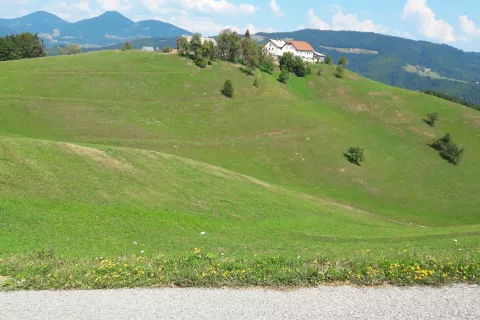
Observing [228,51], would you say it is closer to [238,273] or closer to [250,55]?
[250,55]

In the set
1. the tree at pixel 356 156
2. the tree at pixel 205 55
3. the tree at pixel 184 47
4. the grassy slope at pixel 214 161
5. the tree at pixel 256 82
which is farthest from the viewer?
the tree at pixel 184 47

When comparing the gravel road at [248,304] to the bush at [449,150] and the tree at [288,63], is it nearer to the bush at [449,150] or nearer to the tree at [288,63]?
the bush at [449,150]

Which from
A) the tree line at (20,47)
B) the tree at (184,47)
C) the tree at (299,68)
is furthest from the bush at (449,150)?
the tree line at (20,47)

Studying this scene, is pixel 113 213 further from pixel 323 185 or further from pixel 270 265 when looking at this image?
pixel 323 185

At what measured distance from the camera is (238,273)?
1328 cm

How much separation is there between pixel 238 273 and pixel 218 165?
162 feet

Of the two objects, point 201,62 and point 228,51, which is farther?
point 228,51

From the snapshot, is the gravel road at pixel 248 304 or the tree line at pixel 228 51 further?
the tree line at pixel 228 51

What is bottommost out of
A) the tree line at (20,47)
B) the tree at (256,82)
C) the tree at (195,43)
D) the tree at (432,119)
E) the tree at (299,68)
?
the tree at (432,119)

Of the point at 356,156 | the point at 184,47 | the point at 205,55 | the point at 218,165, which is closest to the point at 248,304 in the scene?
the point at 218,165

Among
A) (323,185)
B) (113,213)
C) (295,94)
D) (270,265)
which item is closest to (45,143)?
(113,213)

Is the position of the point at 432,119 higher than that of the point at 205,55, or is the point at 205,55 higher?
the point at 205,55

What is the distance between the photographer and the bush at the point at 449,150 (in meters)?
79.0

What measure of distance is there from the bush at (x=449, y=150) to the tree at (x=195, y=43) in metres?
78.0
